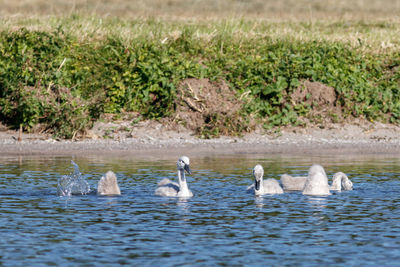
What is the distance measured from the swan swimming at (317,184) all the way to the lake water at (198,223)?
15 cm

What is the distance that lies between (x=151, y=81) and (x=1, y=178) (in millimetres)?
8263

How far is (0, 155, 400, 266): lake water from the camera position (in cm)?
868

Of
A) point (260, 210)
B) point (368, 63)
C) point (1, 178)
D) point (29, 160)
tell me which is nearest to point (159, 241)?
point (260, 210)

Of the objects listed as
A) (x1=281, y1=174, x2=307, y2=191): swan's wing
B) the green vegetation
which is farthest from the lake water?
the green vegetation

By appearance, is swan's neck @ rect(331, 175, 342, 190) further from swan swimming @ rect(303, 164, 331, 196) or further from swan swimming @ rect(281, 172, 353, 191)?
swan swimming @ rect(303, 164, 331, 196)

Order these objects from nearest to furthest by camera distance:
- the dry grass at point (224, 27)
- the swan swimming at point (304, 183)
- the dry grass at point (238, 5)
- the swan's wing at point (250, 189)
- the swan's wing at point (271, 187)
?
1. the swan's wing at point (271, 187)
2. the swan's wing at point (250, 189)
3. the swan swimming at point (304, 183)
4. the dry grass at point (224, 27)
5. the dry grass at point (238, 5)

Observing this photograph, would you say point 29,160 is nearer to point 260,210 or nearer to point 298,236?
point 260,210

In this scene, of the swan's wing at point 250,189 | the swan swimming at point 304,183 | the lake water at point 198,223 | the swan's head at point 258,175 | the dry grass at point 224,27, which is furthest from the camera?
the dry grass at point 224,27

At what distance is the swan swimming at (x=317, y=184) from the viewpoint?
12723 mm

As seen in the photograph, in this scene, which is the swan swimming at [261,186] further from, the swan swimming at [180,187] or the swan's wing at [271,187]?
the swan swimming at [180,187]

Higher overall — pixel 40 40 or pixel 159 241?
pixel 40 40

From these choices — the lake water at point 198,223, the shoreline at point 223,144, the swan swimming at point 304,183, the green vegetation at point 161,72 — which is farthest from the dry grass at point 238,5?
the swan swimming at point 304,183

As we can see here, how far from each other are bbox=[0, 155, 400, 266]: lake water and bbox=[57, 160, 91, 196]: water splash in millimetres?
152

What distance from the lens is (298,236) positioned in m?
9.68
